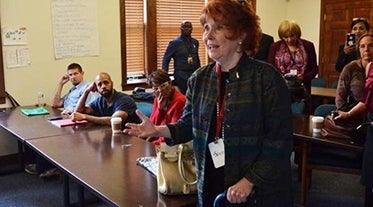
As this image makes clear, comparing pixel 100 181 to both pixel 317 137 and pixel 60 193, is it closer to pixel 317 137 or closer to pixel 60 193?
pixel 317 137

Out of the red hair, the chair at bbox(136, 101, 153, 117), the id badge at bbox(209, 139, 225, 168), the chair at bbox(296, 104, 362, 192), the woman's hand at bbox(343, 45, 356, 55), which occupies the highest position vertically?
the red hair

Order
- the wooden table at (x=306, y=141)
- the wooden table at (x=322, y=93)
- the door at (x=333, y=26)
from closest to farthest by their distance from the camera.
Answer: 1. the wooden table at (x=306, y=141)
2. the wooden table at (x=322, y=93)
3. the door at (x=333, y=26)

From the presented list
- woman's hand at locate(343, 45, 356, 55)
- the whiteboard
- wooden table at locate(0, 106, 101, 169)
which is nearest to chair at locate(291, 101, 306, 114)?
woman's hand at locate(343, 45, 356, 55)

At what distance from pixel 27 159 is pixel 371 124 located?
3.43 m

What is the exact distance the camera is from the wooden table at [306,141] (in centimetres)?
265

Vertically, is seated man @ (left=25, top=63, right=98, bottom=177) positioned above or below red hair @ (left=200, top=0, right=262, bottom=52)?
below

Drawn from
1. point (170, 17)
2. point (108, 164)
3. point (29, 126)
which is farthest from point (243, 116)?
point (170, 17)

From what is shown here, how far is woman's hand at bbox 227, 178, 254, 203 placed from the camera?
1.42 meters

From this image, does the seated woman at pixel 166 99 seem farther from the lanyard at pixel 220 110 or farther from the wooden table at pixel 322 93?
the wooden table at pixel 322 93

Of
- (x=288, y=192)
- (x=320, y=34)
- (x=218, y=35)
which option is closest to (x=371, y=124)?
(x=288, y=192)

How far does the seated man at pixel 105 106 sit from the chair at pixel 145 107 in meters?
0.62

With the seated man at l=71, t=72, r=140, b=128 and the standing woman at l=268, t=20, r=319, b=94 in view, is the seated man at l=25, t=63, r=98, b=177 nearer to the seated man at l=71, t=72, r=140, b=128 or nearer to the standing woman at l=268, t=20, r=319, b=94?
the seated man at l=71, t=72, r=140, b=128

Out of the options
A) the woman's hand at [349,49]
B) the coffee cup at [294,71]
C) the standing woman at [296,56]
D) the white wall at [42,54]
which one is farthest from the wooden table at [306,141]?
the white wall at [42,54]

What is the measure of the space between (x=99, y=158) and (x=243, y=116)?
1.20 metres
